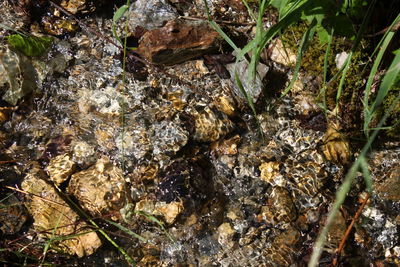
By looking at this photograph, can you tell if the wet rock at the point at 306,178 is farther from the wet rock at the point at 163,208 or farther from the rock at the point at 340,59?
the wet rock at the point at 163,208

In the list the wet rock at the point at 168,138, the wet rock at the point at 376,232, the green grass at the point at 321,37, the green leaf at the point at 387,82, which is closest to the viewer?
the green leaf at the point at 387,82

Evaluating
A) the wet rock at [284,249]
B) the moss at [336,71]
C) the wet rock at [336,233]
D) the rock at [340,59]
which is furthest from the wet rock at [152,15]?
the wet rock at [336,233]

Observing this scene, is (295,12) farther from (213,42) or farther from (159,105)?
(159,105)

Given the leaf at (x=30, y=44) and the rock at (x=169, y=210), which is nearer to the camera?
the rock at (x=169, y=210)

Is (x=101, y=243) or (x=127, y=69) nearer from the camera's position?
(x=101, y=243)

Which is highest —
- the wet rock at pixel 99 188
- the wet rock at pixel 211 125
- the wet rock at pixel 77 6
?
the wet rock at pixel 77 6

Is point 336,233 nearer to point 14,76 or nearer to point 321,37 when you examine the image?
point 321,37

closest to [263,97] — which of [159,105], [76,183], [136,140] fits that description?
A: [159,105]

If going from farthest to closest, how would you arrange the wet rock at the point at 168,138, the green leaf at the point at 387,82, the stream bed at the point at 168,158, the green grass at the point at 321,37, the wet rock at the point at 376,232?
the wet rock at the point at 168,138
the wet rock at the point at 376,232
the stream bed at the point at 168,158
the green grass at the point at 321,37
the green leaf at the point at 387,82
